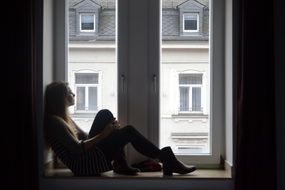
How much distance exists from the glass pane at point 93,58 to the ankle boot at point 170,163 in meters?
0.48

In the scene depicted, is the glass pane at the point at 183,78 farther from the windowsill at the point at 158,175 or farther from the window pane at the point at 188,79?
the windowsill at the point at 158,175

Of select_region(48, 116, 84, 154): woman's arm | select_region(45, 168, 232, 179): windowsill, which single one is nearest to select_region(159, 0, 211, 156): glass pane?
select_region(45, 168, 232, 179): windowsill

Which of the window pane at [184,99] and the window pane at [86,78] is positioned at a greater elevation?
the window pane at [86,78]

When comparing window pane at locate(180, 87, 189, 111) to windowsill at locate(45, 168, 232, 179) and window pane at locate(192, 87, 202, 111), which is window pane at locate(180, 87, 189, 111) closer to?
window pane at locate(192, 87, 202, 111)

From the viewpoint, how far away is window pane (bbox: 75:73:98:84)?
295 cm

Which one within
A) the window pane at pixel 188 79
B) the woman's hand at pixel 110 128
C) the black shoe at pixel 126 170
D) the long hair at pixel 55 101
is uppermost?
the window pane at pixel 188 79
